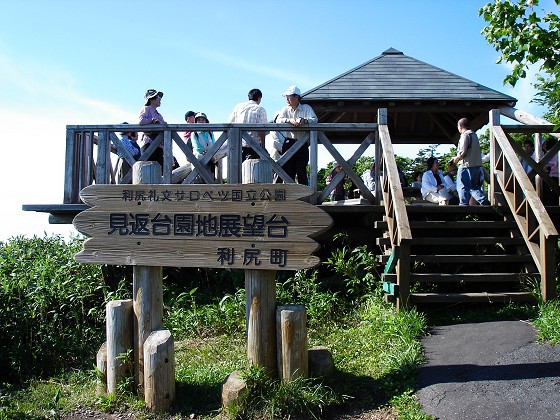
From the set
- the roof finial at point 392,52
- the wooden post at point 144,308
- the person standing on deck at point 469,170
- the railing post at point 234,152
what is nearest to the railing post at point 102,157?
the railing post at point 234,152

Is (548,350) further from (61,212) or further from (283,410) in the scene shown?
(61,212)

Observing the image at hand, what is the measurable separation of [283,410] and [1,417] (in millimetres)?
2554

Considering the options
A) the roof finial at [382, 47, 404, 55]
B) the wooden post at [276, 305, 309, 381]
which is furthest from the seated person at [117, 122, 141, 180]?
the roof finial at [382, 47, 404, 55]

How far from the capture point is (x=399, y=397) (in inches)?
188

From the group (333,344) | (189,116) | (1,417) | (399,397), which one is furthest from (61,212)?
(399,397)

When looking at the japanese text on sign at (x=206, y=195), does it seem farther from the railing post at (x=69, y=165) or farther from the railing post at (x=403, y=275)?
the railing post at (x=69, y=165)

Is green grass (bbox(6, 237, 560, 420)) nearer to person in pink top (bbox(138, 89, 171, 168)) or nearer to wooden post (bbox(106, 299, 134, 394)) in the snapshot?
wooden post (bbox(106, 299, 134, 394))

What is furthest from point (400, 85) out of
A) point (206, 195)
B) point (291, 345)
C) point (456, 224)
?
point (291, 345)

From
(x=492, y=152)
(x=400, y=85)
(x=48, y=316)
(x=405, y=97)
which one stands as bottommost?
(x=48, y=316)

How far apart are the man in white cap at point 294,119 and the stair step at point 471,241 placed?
6.48ft

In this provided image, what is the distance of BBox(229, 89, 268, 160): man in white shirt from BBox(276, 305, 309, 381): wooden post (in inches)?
143

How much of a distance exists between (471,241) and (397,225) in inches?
58.5

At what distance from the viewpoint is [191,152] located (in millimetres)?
7941

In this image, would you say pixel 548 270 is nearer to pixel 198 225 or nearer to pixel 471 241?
pixel 471 241
